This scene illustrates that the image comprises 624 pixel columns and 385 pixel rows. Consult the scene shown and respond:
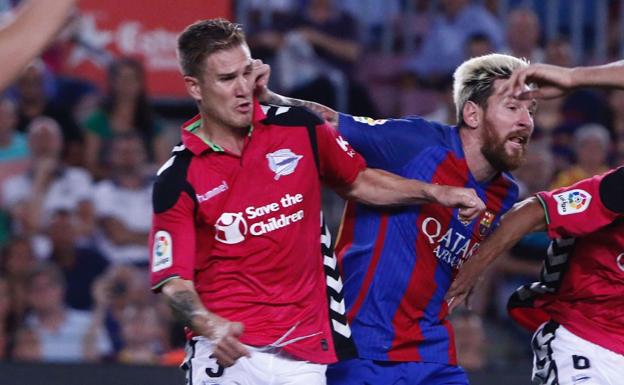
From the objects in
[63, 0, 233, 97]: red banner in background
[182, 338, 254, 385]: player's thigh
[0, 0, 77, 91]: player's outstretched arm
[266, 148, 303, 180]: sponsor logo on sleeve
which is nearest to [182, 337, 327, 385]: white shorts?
[182, 338, 254, 385]: player's thigh

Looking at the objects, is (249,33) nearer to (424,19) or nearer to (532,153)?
(424,19)

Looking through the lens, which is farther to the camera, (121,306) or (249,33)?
(249,33)

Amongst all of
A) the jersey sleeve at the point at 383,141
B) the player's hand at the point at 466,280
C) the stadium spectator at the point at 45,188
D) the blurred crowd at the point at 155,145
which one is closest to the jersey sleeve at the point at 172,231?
the jersey sleeve at the point at 383,141

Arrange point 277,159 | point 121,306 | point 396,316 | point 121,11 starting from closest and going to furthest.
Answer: point 277,159
point 396,316
point 121,306
point 121,11

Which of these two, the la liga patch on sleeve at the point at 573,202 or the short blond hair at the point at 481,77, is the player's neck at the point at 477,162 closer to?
the short blond hair at the point at 481,77

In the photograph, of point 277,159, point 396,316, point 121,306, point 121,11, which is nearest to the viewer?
point 277,159

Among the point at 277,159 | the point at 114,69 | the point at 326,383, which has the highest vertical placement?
the point at 114,69

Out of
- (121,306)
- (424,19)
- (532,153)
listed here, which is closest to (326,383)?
(121,306)

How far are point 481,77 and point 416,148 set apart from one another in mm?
412

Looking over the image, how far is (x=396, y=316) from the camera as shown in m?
4.86

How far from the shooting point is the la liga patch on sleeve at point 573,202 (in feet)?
→ 15.9

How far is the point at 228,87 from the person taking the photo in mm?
4445

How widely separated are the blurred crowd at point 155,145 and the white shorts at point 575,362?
105 inches

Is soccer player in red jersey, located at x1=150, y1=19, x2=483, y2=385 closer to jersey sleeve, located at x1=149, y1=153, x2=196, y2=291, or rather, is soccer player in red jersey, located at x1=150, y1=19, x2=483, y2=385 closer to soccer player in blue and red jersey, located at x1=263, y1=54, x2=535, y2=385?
jersey sleeve, located at x1=149, y1=153, x2=196, y2=291
